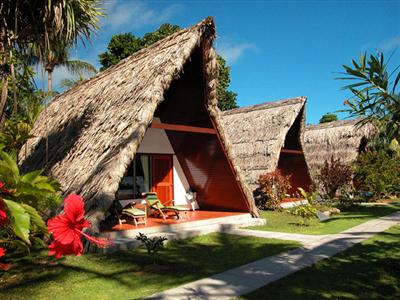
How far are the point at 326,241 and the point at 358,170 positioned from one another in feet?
31.2

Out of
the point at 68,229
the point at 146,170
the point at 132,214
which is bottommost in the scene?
the point at 132,214

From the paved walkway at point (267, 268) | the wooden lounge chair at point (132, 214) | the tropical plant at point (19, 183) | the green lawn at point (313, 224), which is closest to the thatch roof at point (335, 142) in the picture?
the green lawn at point (313, 224)

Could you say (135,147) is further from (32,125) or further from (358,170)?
(358,170)

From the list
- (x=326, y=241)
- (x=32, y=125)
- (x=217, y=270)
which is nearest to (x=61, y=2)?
(x=217, y=270)

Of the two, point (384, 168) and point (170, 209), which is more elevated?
point (384, 168)

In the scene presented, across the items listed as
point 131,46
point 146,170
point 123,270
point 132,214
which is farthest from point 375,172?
point 131,46

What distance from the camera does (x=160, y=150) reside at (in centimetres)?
1159

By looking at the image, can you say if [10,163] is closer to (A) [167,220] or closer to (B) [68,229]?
(B) [68,229]

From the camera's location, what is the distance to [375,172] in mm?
15539

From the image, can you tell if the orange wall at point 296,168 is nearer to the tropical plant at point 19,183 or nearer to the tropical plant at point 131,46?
the tropical plant at point 131,46

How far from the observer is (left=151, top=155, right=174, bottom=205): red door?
11.6 meters

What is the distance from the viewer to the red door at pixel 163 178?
1156 centimetres

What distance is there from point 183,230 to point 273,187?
6206 millimetres

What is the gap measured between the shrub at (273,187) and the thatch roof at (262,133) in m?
0.36
